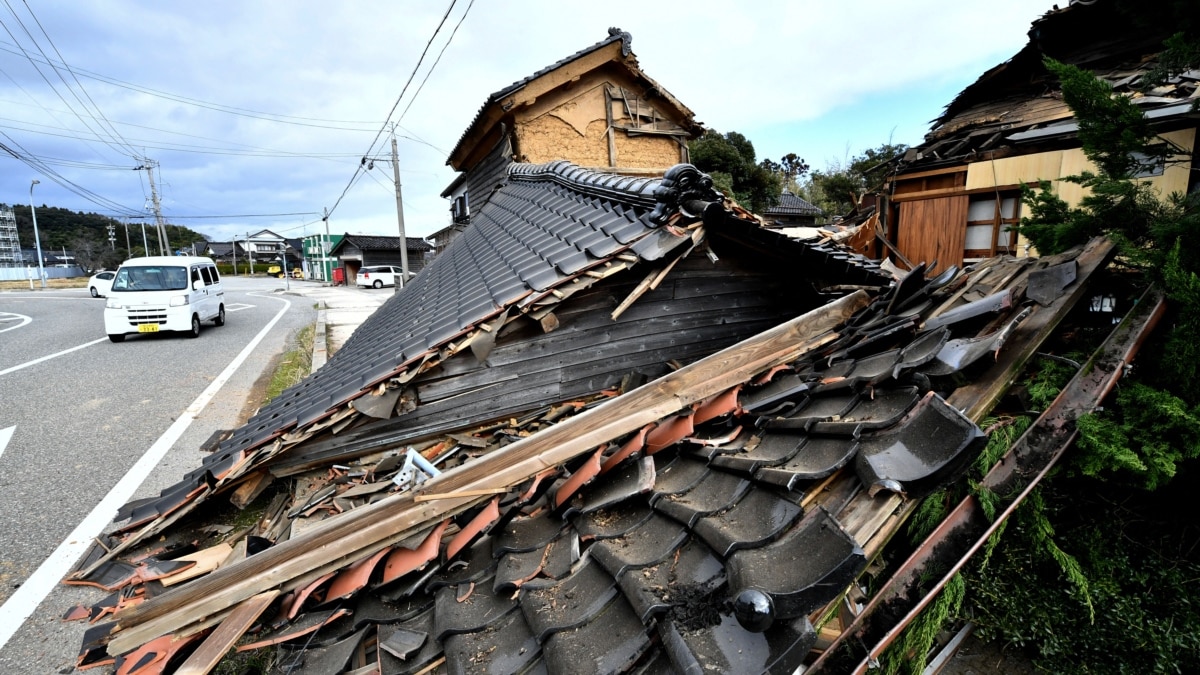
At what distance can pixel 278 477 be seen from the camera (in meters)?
3.83

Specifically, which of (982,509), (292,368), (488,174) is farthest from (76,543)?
(488,174)

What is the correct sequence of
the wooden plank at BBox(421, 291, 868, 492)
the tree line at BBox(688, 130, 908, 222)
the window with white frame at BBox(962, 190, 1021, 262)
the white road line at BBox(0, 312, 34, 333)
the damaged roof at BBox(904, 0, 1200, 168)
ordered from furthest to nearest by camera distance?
the tree line at BBox(688, 130, 908, 222)
the white road line at BBox(0, 312, 34, 333)
the window with white frame at BBox(962, 190, 1021, 262)
the damaged roof at BBox(904, 0, 1200, 168)
the wooden plank at BBox(421, 291, 868, 492)

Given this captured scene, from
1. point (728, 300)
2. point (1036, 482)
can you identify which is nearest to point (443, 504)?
point (1036, 482)

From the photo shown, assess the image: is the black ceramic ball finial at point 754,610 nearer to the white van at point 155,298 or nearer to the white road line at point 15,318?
the white van at point 155,298

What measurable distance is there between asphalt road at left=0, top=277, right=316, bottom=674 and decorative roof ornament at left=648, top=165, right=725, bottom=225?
204 inches

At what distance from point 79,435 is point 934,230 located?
14.9 m

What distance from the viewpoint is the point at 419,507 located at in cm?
260

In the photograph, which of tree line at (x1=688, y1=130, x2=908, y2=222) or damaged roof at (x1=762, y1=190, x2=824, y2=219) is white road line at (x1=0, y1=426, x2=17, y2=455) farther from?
damaged roof at (x1=762, y1=190, x2=824, y2=219)

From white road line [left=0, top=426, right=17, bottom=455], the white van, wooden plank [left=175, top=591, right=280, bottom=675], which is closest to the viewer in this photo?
wooden plank [left=175, top=591, right=280, bottom=675]

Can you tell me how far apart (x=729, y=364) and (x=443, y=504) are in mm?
1877

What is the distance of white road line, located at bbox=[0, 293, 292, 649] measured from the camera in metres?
3.81

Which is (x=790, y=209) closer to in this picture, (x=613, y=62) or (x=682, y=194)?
(x=613, y=62)

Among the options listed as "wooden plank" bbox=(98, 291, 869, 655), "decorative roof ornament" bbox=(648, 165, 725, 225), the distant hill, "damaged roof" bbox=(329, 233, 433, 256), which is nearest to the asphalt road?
"wooden plank" bbox=(98, 291, 869, 655)

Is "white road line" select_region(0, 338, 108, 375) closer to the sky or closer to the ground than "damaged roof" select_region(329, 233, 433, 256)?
closer to the ground
